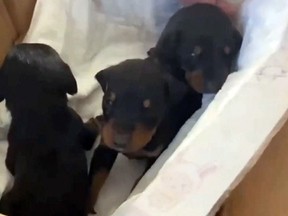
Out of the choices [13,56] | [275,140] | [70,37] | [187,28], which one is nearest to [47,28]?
[70,37]

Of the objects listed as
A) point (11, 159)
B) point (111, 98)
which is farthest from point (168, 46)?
point (11, 159)

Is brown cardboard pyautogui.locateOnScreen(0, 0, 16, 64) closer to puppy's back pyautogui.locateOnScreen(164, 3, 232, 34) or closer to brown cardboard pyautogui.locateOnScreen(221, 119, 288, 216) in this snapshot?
puppy's back pyautogui.locateOnScreen(164, 3, 232, 34)

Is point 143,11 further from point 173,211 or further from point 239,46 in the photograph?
point 173,211

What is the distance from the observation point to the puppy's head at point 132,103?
2.93ft

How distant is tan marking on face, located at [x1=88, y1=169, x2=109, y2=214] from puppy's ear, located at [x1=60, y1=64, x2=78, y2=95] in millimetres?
123

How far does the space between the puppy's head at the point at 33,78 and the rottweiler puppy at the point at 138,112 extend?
7 cm

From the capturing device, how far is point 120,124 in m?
0.89

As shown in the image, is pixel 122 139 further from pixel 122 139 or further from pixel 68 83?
pixel 68 83

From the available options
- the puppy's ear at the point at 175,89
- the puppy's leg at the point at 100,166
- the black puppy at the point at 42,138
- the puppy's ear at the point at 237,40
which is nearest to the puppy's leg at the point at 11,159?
the black puppy at the point at 42,138

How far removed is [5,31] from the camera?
1.14 metres

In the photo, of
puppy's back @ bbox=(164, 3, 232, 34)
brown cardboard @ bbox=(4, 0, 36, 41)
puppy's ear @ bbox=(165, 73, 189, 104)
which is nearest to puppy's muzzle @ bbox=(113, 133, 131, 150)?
puppy's ear @ bbox=(165, 73, 189, 104)

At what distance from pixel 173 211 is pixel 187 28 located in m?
0.39

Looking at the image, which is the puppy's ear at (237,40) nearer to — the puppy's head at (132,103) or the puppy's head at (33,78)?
the puppy's head at (132,103)

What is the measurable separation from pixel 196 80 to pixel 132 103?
0.12 metres
